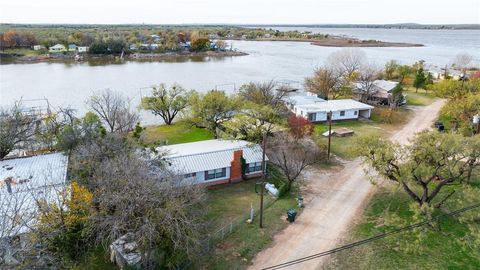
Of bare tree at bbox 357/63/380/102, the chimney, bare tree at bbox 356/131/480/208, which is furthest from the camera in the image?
bare tree at bbox 357/63/380/102

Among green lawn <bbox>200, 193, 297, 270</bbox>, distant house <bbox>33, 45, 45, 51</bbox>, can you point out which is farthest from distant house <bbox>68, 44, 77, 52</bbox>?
green lawn <bbox>200, 193, 297, 270</bbox>

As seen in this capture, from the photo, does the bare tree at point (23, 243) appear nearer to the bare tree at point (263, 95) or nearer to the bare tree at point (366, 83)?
the bare tree at point (263, 95)

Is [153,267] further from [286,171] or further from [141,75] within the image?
[141,75]

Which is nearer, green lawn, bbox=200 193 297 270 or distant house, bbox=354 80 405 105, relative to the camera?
green lawn, bbox=200 193 297 270

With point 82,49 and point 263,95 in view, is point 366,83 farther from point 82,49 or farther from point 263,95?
point 82,49

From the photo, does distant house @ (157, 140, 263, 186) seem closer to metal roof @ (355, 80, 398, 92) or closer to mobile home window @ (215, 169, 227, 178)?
mobile home window @ (215, 169, 227, 178)

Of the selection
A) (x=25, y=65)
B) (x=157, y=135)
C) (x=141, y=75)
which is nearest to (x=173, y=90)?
(x=157, y=135)
